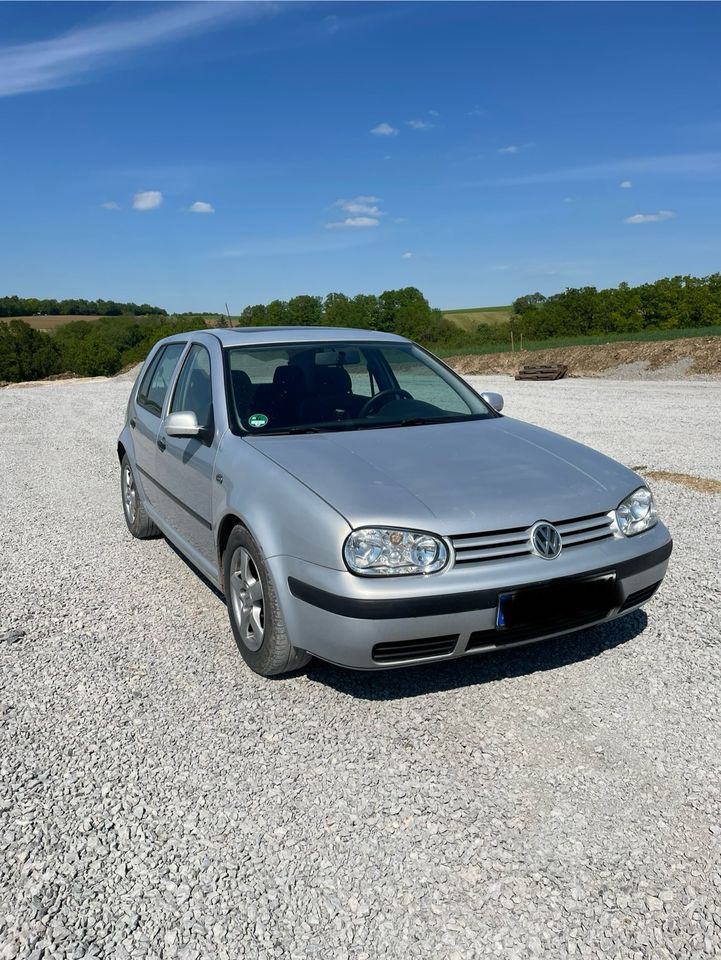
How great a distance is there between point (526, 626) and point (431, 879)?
1.06 metres

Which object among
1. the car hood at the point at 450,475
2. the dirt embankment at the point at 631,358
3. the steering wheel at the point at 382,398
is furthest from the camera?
the dirt embankment at the point at 631,358

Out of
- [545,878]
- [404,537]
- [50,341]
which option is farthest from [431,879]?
[50,341]

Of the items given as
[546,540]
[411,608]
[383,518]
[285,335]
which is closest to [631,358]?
[285,335]

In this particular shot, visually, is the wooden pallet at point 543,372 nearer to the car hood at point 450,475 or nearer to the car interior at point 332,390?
the car interior at point 332,390

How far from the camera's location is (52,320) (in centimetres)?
11350

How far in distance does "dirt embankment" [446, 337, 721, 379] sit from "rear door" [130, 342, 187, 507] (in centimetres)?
2267

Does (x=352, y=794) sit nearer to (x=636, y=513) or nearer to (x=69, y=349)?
(x=636, y=513)

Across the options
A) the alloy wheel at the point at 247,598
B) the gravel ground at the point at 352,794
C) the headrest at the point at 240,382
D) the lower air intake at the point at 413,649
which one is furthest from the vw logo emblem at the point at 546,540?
the headrest at the point at 240,382

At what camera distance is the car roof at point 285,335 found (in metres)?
4.59

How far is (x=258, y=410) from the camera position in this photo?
4074 millimetres

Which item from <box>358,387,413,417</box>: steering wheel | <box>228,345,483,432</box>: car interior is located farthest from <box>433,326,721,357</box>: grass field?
<box>358,387,413,417</box>: steering wheel

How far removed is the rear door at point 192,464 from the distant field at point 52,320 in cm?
10913

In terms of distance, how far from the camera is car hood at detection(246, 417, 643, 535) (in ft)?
9.78

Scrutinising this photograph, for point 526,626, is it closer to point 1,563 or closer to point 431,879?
point 431,879
